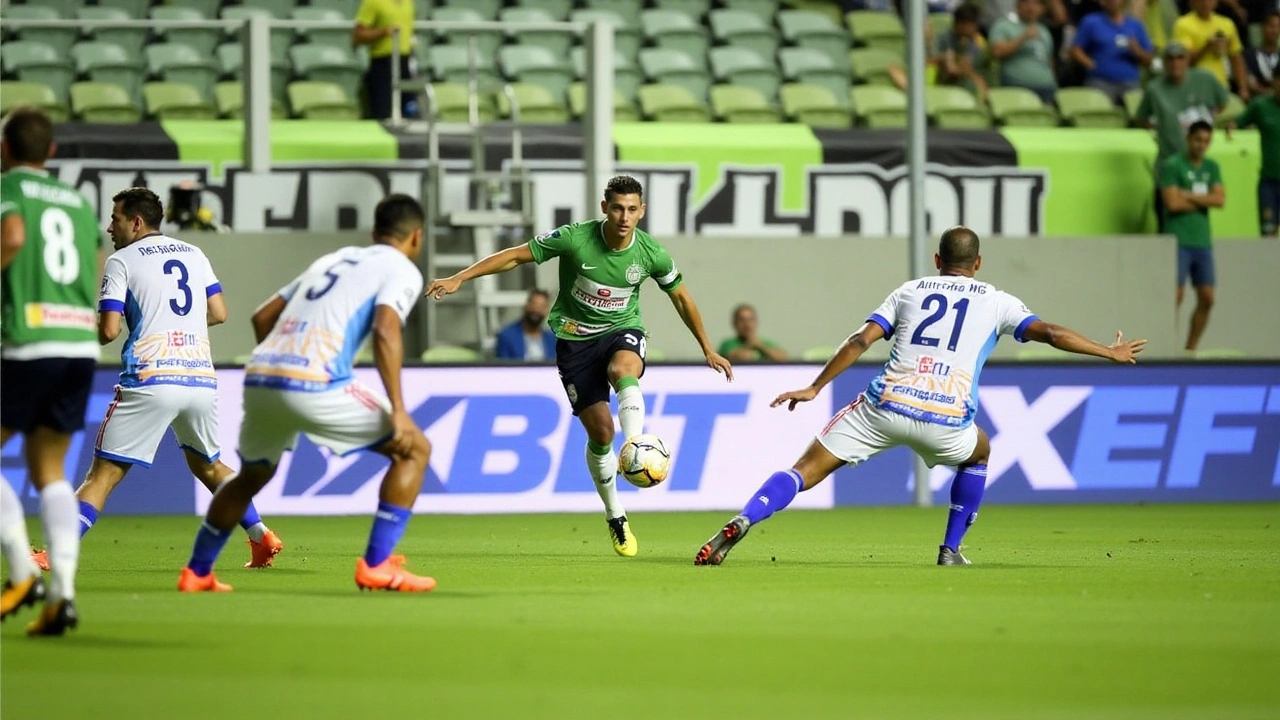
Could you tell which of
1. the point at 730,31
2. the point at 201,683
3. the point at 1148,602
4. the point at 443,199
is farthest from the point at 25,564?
the point at 730,31

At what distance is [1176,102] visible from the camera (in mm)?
20547

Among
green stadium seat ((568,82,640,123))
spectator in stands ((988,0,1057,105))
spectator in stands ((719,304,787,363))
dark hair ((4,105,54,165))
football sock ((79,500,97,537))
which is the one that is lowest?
spectator in stands ((719,304,787,363))

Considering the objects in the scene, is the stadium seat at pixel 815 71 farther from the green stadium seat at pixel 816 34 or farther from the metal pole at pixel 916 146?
the metal pole at pixel 916 146

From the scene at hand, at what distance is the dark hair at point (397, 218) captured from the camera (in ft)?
27.0

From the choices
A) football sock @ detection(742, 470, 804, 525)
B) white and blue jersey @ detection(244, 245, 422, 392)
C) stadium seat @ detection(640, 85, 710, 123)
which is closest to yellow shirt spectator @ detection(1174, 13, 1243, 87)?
stadium seat @ detection(640, 85, 710, 123)

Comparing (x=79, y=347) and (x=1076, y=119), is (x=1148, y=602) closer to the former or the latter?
(x=79, y=347)

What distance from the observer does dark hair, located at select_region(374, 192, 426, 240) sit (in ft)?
27.0

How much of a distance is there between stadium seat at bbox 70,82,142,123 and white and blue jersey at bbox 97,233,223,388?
10.1m

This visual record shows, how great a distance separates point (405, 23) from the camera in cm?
1933

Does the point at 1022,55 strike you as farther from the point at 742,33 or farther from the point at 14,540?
the point at 14,540

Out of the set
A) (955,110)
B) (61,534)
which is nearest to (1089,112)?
(955,110)

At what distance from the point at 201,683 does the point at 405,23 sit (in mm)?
14031

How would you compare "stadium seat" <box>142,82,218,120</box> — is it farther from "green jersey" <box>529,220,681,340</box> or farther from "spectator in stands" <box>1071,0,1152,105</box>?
"spectator in stands" <box>1071,0,1152,105</box>

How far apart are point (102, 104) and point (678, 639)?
561 inches
